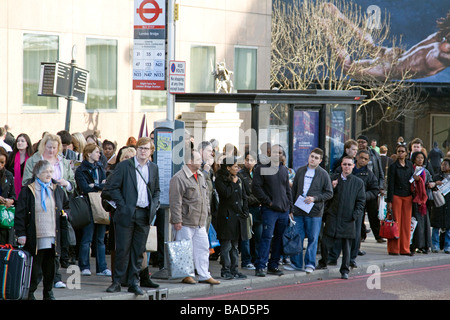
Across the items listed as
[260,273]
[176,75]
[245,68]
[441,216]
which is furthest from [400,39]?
[176,75]

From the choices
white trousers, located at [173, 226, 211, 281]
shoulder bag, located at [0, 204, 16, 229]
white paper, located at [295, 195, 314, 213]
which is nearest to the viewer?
shoulder bag, located at [0, 204, 16, 229]

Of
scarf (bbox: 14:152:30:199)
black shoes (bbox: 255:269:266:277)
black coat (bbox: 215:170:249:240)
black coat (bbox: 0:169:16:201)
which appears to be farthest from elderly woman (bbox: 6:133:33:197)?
black shoes (bbox: 255:269:266:277)

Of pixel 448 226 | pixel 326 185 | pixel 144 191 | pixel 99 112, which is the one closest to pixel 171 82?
pixel 144 191

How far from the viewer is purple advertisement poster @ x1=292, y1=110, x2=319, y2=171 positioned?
47.4ft

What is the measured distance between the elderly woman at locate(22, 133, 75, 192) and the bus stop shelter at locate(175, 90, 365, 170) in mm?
3988

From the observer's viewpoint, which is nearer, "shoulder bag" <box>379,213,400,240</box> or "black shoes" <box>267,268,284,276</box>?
"black shoes" <box>267,268,284,276</box>

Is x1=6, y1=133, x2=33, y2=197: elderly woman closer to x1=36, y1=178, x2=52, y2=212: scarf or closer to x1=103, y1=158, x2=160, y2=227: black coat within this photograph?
x1=103, y1=158, x2=160, y2=227: black coat

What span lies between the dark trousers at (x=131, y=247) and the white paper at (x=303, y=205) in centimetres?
295

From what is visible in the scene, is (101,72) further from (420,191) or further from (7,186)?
(7,186)

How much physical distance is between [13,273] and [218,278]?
136 inches

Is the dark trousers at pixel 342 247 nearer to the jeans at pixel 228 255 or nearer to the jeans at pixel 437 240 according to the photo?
the jeans at pixel 228 255

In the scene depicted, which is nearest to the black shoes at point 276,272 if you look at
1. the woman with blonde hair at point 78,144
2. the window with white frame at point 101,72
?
Answer: the woman with blonde hair at point 78,144

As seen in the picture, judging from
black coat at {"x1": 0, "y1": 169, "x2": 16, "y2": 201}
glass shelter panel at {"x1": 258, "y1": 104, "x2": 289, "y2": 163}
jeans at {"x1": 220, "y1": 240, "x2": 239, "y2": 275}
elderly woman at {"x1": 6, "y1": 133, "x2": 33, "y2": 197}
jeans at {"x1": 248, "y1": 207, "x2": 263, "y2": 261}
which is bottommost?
jeans at {"x1": 220, "y1": 240, "x2": 239, "y2": 275}

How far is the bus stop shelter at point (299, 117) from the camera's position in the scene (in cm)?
1398
